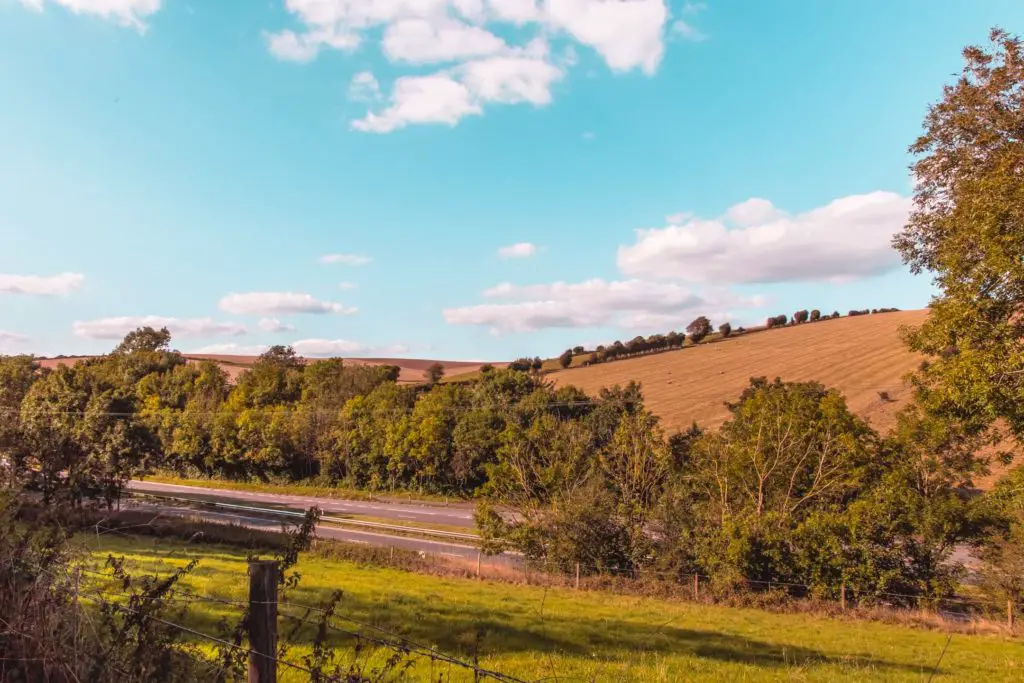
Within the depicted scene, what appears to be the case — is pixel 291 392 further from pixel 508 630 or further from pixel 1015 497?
pixel 1015 497

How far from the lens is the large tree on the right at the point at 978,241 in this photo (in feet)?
45.4

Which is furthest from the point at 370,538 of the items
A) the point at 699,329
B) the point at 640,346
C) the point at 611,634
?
the point at 699,329

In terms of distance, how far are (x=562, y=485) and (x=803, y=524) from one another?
396 inches

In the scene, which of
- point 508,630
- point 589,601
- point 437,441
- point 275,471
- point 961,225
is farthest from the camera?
point 275,471

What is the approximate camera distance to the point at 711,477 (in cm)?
2875

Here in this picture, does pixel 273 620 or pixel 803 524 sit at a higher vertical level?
pixel 273 620

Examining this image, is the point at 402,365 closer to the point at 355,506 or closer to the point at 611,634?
the point at 355,506

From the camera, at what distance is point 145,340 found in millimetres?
105625

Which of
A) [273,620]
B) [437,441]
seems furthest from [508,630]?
[437,441]

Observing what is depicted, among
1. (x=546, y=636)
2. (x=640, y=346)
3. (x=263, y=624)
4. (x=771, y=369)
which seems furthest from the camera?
(x=640, y=346)

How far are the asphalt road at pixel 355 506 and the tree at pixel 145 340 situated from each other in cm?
6455

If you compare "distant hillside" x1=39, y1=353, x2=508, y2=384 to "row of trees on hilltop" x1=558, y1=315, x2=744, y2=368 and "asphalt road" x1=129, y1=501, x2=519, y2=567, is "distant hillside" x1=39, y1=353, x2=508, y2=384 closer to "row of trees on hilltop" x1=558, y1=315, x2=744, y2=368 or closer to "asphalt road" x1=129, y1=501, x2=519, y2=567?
"row of trees on hilltop" x1=558, y1=315, x2=744, y2=368

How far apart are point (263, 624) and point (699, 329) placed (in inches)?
4405

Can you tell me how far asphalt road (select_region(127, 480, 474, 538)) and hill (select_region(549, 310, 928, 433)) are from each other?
22384 mm
